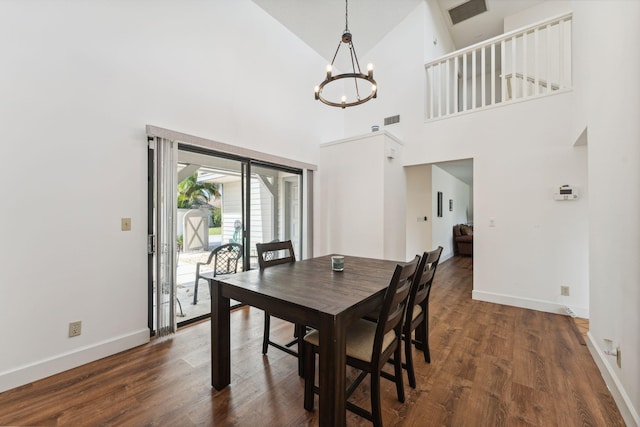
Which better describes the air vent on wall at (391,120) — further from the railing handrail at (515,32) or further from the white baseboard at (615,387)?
the white baseboard at (615,387)

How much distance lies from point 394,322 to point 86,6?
340 centimetres

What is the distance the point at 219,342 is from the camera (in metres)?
1.85

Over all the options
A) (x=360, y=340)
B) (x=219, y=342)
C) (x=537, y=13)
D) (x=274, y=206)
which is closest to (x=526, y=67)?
(x=537, y=13)

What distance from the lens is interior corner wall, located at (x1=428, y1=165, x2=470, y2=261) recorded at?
623 cm

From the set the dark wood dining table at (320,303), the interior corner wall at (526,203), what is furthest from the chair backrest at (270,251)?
the interior corner wall at (526,203)

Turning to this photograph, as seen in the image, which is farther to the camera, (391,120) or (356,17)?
(391,120)

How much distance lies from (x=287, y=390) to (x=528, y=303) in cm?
340

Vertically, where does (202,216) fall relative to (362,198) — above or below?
below

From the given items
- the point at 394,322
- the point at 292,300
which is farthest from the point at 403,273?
the point at 292,300

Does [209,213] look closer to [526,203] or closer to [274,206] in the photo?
[274,206]

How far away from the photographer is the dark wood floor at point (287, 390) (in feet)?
5.23

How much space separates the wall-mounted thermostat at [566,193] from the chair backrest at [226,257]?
4125 mm

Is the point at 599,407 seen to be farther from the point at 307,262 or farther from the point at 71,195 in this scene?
the point at 71,195

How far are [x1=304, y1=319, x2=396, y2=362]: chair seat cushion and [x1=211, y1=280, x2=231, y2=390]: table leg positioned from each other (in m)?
0.66
